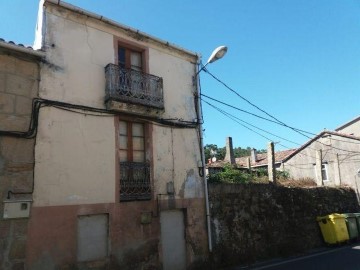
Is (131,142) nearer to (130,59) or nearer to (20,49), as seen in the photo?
(130,59)

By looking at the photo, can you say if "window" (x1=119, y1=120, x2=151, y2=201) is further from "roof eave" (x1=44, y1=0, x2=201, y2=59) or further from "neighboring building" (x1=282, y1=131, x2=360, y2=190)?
"neighboring building" (x1=282, y1=131, x2=360, y2=190)

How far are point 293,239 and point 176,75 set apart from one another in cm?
828

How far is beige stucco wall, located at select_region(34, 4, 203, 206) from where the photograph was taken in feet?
28.1

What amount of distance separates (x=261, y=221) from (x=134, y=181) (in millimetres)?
5749

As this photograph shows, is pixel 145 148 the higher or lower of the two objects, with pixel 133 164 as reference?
higher

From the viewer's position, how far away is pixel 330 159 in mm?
26109

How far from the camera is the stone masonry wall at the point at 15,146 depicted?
752 cm

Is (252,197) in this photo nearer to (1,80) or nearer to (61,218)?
(61,218)

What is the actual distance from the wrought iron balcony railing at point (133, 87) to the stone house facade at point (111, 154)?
33 millimetres

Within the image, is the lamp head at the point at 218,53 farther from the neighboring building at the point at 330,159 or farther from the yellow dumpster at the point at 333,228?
the neighboring building at the point at 330,159

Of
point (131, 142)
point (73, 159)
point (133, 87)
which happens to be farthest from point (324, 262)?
point (73, 159)

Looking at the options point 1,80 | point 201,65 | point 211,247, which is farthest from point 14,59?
point 211,247

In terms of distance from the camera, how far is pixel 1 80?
26.7 ft

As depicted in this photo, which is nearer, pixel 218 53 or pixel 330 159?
pixel 218 53
